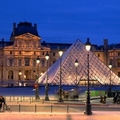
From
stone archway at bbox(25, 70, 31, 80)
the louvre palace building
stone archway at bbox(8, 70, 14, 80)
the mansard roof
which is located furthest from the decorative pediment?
stone archway at bbox(8, 70, 14, 80)

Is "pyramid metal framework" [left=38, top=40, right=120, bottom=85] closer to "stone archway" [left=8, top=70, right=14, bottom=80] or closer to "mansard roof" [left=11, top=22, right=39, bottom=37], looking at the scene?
"mansard roof" [left=11, top=22, right=39, bottom=37]

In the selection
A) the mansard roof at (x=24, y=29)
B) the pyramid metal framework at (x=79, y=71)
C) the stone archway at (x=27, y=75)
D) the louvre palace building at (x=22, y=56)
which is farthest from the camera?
the stone archway at (x=27, y=75)

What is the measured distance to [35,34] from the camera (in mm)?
95812

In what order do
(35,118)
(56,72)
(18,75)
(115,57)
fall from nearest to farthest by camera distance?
(35,118), (56,72), (18,75), (115,57)

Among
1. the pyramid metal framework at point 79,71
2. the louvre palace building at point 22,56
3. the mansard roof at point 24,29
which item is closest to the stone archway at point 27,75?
the louvre palace building at point 22,56

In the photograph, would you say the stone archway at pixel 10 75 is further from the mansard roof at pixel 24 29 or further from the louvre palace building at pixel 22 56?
the mansard roof at pixel 24 29

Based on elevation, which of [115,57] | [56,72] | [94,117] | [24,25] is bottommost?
[94,117]

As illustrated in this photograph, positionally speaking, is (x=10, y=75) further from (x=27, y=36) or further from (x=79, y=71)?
(x=79, y=71)

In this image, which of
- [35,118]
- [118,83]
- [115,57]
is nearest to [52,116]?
[35,118]

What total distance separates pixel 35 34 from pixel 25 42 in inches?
140

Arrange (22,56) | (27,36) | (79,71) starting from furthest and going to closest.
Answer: (22,56) → (27,36) → (79,71)

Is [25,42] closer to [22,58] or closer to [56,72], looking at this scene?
[22,58]

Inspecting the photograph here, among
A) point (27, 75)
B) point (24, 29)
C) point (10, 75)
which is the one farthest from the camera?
point (27, 75)

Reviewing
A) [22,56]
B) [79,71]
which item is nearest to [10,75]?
[22,56]
